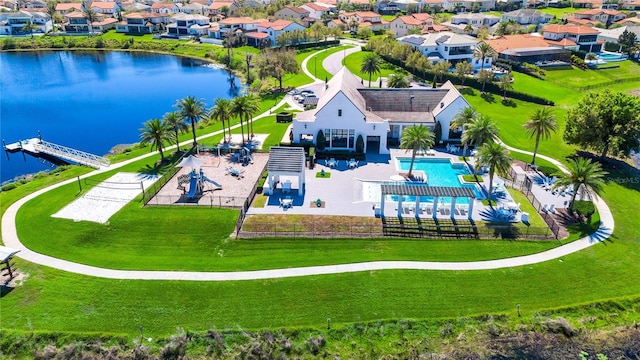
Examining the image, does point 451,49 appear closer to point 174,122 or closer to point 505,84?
point 505,84

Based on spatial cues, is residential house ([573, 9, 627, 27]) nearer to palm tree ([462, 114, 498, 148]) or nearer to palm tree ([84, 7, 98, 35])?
palm tree ([462, 114, 498, 148])

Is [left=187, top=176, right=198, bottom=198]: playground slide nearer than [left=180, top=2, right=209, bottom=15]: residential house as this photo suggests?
Yes

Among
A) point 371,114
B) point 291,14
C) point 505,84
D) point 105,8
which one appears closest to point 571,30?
point 505,84

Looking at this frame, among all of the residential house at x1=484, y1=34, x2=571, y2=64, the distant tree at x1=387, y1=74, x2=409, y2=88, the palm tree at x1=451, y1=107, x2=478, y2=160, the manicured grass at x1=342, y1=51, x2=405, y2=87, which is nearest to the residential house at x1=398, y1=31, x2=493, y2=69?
the residential house at x1=484, y1=34, x2=571, y2=64

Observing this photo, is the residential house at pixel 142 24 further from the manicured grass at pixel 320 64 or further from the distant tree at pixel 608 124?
the distant tree at pixel 608 124

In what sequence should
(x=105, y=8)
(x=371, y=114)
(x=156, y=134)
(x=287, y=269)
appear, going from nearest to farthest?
(x=287, y=269)
(x=156, y=134)
(x=371, y=114)
(x=105, y=8)

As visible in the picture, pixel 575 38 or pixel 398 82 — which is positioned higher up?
pixel 575 38
